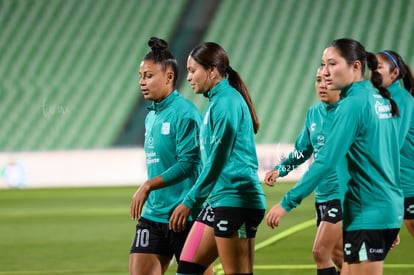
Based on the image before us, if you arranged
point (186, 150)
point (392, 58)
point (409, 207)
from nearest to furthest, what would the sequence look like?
point (186, 150)
point (392, 58)
point (409, 207)

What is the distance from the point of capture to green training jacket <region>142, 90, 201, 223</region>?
543 centimetres

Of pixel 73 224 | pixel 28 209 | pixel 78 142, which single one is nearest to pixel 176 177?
pixel 73 224

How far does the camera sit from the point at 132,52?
89.9ft

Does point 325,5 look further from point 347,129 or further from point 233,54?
point 347,129

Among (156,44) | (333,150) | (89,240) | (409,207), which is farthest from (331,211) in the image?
(89,240)

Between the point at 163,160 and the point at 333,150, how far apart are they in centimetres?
156

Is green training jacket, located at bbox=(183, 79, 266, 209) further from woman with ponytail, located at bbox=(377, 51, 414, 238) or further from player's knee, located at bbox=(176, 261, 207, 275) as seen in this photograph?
woman with ponytail, located at bbox=(377, 51, 414, 238)

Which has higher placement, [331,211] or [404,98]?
[404,98]

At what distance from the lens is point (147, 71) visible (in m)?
5.53

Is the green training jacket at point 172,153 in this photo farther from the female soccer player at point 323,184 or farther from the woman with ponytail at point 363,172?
the woman with ponytail at point 363,172

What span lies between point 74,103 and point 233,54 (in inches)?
206

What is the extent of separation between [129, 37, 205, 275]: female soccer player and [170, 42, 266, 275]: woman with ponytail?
0.85 ft

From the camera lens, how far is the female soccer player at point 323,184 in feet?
20.6

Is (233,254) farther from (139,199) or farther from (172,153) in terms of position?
(172,153)
